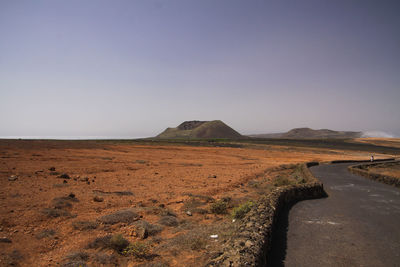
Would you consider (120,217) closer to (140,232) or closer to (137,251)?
(140,232)

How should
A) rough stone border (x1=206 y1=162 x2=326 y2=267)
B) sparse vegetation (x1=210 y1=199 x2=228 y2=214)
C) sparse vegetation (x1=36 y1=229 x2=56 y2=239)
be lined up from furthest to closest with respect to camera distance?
sparse vegetation (x1=210 y1=199 x2=228 y2=214) → sparse vegetation (x1=36 y1=229 x2=56 y2=239) → rough stone border (x1=206 y1=162 x2=326 y2=267)

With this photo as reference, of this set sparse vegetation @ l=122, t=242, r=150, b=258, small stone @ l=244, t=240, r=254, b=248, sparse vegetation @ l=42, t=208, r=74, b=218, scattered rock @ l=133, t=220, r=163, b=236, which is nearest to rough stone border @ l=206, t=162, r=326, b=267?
small stone @ l=244, t=240, r=254, b=248

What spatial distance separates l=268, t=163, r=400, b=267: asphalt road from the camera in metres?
5.94

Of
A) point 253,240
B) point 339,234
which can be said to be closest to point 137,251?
point 253,240

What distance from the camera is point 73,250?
6.66 meters

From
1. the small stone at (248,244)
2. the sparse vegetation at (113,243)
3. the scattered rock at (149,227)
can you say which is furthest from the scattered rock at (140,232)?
the small stone at (248,244)

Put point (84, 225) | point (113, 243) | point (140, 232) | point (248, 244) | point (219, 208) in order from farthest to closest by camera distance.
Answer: point (219, 208)
point (84, 225)
point (140, 232)
point (113, 243)
point (248, 244)

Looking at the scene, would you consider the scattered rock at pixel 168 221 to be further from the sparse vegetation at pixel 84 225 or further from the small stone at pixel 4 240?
the small stone at pixel 4 240

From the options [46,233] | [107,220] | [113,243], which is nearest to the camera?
[113,243]

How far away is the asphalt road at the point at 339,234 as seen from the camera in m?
5.94

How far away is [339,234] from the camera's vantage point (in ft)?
24.6

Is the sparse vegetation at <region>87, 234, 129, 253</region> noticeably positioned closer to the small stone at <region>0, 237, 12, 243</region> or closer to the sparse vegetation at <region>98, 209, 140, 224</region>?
the sparse vegetation at <region>98, 209, 140, 224</region>

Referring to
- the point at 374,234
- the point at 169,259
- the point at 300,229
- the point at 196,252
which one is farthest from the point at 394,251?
the point at 169,259

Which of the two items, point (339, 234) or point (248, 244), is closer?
point (248, 244)
